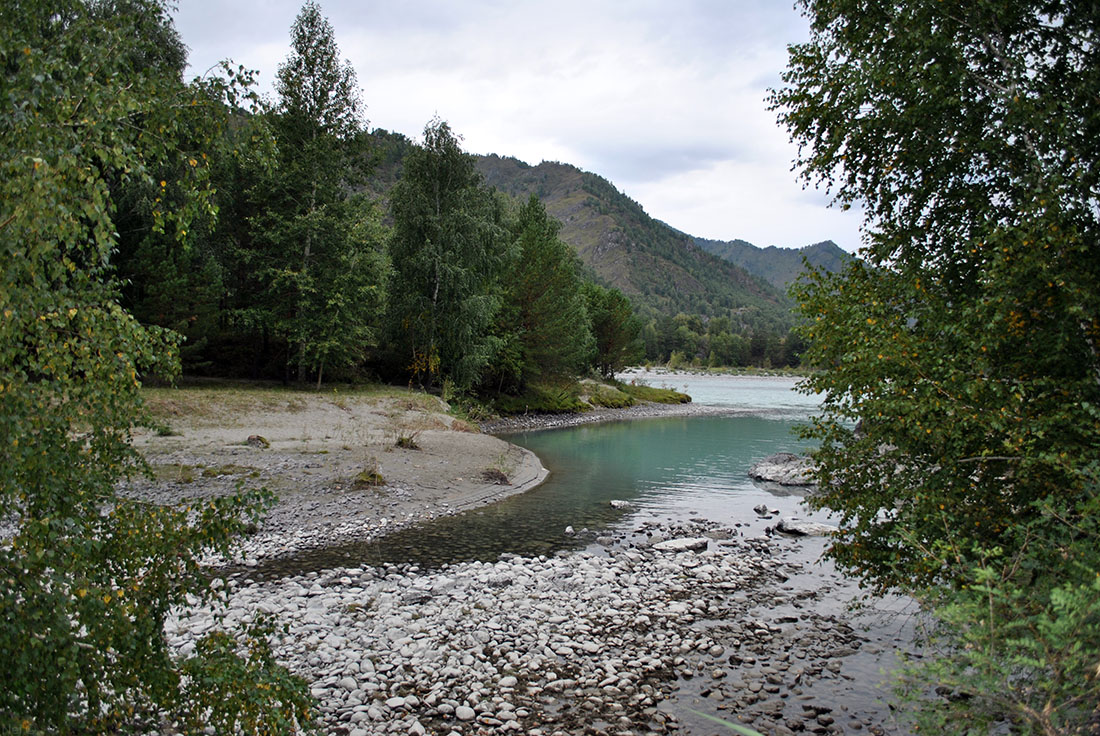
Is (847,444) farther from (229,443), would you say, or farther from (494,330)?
(494,330)

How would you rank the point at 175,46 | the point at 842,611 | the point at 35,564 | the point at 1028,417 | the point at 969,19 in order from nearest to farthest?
the point at 35,564, the point at 1028,417, the point at 969,19, the point at 842,611, the point at 175,46

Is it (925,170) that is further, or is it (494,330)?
(494,330)

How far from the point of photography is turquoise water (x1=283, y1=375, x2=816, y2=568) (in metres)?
14.0

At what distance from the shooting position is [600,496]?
2083 centimetres

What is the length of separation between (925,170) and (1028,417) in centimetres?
375

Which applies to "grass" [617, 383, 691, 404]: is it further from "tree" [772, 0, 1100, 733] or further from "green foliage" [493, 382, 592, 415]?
"tree" [772, 0, 1100, 733]

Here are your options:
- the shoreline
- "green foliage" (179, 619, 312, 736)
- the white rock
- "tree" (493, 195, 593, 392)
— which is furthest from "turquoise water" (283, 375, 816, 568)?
"tree" (493, 195, 593, 392)

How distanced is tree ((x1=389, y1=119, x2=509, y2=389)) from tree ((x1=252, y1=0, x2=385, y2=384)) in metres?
2.71

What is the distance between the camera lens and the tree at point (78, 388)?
3.37 metres

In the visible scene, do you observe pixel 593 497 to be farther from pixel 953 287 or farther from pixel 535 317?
pixel 535 317

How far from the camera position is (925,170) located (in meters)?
8.50

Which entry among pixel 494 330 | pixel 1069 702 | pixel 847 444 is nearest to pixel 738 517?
pixel 847 444

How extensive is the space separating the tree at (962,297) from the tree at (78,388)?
574 cm

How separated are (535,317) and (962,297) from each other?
40761 mm
